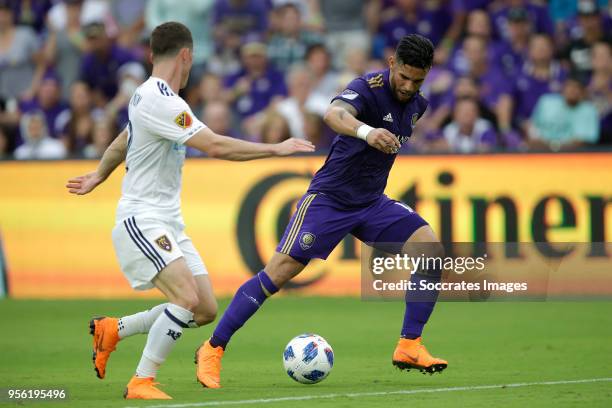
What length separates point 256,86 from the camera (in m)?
18.2

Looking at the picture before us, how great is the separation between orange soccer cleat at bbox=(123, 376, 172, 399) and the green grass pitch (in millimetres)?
135

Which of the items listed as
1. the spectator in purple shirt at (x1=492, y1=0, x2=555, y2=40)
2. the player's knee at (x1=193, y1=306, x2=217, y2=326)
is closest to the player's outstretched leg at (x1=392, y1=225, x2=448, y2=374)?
the player's knee at (x1=193, y1=306, x2=217, y2=326)

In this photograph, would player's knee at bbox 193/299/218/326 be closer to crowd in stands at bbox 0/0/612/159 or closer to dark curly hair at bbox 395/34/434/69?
dark curly hair at bbox 395/34/434/69

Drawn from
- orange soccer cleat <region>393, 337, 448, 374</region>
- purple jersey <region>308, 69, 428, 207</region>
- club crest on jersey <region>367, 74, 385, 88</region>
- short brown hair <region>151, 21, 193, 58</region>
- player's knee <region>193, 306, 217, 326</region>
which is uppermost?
short brown hair <region>151, 21, 193, 58</region>

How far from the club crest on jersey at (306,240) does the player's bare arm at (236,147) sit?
4.61 feet

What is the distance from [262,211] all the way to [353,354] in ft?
17.0

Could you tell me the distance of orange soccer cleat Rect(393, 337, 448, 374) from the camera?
8898mm

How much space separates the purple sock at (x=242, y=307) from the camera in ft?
29.3

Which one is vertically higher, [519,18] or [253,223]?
[519,18]

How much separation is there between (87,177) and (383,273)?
445cm

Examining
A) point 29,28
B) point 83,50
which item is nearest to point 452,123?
point 83,50

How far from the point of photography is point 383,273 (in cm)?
1244

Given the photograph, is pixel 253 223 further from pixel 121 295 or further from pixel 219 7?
pixel 219 7

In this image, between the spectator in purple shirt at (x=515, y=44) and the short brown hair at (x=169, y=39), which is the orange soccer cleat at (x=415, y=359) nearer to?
the short brown hair at (x=169, y=39)
